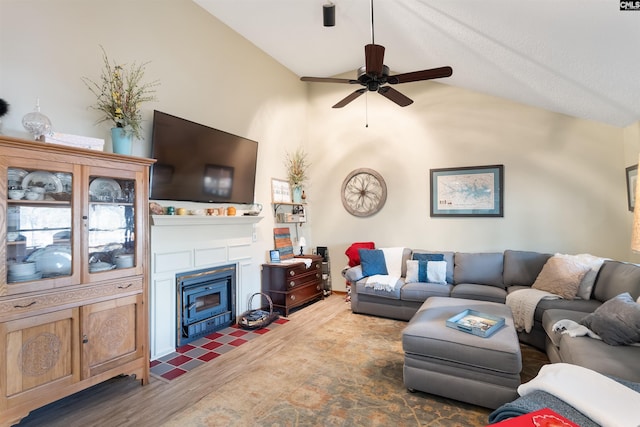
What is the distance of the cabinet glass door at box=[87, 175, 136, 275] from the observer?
2.32 m

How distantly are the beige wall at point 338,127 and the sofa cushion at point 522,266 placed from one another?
38 centimetres

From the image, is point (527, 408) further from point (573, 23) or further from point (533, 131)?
point (533, 131)

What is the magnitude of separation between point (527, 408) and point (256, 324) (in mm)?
3127

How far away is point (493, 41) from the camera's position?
9.52 feet

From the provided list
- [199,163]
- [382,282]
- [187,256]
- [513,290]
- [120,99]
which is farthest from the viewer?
[382,282]

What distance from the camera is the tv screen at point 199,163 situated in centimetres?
316

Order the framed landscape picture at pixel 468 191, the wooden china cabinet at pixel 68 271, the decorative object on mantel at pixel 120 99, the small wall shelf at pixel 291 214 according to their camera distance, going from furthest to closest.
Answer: the small wall shelf at pixel 291 214
the framed landscape picture at pixel 468 191
the decorative object on mantel at pixel 120 99
the wooden china cabinet at pixel 68 271

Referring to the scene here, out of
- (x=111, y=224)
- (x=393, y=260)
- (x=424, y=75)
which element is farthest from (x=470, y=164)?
(x=111, y=224)

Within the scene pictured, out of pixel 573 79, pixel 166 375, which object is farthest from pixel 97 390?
pixel 573 79

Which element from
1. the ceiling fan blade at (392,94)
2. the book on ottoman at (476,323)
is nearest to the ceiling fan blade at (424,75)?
the ceiling fan blade at (392,94)

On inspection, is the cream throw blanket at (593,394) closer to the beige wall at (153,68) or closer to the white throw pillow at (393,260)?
the white throw pillow at (393,260)

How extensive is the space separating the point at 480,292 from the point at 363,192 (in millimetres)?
2423

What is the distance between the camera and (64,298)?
6.86 ft

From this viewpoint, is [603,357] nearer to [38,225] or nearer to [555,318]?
[555,318]
